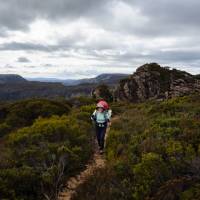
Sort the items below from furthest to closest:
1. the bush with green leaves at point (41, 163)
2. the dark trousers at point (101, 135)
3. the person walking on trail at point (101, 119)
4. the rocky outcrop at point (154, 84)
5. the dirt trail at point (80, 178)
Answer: the rocky outcrop at point (154, 84) < the person walking on trail at point (101, 119) < the dark trousers at point (101, 135) < the dirt trail at point (80, 178) < the bush with green leaves at point (41, 163)

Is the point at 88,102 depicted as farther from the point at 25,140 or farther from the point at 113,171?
the point at 113,171

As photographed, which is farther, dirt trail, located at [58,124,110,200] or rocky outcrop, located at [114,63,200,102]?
rocky outcrop, located at [114,63,200,102]

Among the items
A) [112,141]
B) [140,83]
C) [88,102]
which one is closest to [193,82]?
[140,83]

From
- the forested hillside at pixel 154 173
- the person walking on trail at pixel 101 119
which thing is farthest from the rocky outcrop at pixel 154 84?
the forested hillside at pixel 154 173

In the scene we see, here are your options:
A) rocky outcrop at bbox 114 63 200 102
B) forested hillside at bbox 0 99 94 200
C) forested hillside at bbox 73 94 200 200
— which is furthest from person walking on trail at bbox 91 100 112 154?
rocky outcrop at bbox 114 63 200 102

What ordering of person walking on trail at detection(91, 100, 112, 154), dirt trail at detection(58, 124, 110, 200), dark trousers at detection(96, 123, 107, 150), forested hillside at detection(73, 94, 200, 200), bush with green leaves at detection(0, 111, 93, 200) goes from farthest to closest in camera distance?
1. person walking on trail at detection(91, 100, 112, 154)
2. dark trousers at detection(96, 123, 107, 150)
3. dirt trail at detection(58, 124, 110, 200)
4. bush with green leaves at detection(0, 111, 93, 200)
5. forested hillside at detection(73, 94, 200, 200)

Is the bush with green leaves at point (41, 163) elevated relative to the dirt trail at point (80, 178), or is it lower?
elevated

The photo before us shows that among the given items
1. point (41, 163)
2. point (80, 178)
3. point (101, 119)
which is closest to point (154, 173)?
point (80, 178)

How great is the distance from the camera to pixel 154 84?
3525 centimetres

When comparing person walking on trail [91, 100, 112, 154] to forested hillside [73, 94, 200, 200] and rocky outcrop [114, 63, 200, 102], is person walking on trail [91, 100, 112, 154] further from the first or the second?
rocky outcrop [114, 63, 200, 102]

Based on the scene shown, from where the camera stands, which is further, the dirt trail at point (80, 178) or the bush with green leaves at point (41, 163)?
the dirt trail at point (80, 178)

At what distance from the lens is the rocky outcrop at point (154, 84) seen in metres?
34.3

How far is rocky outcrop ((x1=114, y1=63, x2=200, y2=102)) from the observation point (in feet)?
112

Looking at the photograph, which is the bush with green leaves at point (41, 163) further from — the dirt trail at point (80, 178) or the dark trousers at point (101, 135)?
the dark trousers at point (101, 135)
